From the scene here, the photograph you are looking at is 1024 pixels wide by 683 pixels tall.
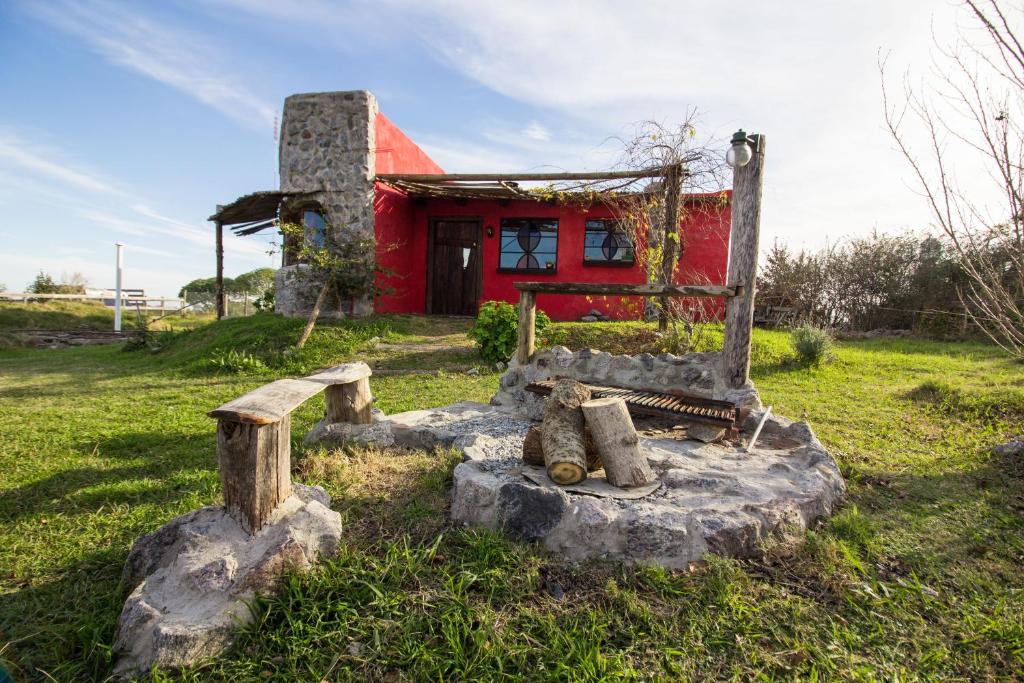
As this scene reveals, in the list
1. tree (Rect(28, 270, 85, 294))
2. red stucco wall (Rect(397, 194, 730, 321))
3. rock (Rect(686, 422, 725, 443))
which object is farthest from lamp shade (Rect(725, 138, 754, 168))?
tree (Rect(28, 270, 85, 294))

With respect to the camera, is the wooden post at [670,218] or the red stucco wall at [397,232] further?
the red stucco wall at [397,232]

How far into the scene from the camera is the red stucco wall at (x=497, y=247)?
11.4 metres

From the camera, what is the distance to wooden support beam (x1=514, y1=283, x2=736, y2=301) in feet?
15.3

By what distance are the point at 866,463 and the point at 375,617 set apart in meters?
4.03

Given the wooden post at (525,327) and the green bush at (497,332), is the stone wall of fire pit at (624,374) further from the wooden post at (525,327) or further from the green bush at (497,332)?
the green bush at (497,332)

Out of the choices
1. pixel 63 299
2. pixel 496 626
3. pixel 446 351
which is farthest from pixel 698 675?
pixel 63 299

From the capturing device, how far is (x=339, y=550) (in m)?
2.61

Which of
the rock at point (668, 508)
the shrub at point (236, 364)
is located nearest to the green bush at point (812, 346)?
the rock at point (668, 508)

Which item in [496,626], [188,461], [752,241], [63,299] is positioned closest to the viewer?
[496,626]

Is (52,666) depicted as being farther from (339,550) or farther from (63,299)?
(63,299)

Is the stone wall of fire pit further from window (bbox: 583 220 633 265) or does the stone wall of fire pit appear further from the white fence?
the white fence

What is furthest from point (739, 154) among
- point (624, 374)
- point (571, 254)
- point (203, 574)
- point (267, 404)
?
point (571, 254)

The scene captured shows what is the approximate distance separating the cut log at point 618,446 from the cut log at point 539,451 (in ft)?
0.52

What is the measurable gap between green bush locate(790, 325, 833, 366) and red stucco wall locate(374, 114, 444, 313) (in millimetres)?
7981
